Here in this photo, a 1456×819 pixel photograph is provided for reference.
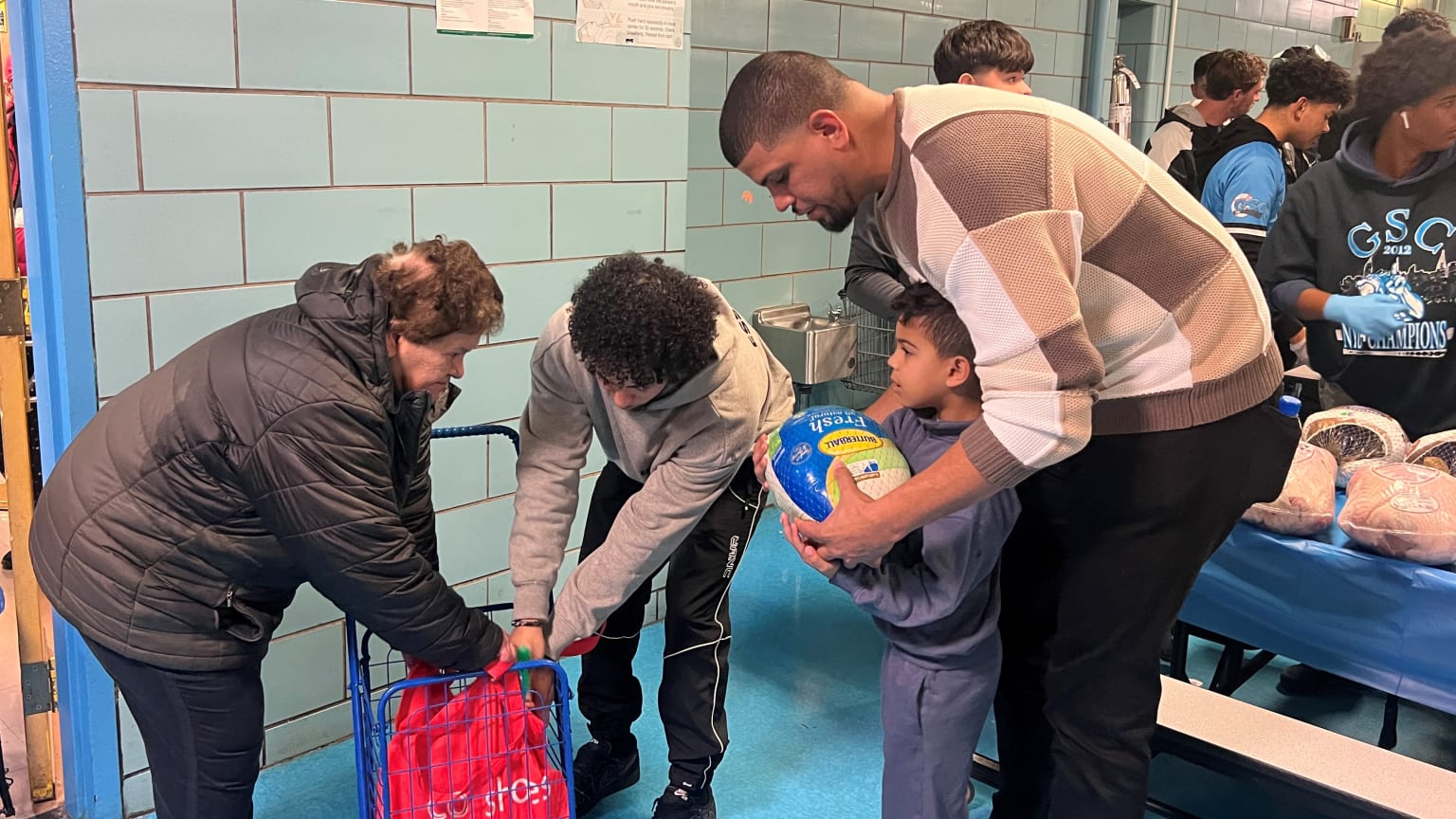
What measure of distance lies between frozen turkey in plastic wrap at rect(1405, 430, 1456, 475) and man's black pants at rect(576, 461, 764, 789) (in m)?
1.31

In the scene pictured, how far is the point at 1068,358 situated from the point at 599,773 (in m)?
1.48

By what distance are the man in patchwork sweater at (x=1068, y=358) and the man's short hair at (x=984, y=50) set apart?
1527 mm

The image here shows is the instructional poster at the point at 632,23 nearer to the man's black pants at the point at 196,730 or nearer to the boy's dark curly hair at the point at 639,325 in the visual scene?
the boy's dark curly hair at the point at 639,325

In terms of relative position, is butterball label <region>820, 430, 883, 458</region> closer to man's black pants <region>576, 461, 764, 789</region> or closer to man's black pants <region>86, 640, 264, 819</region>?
man's black pants <region>576, 461, 764, 789</region>

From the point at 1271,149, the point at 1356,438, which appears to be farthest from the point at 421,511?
the point at 1271,149

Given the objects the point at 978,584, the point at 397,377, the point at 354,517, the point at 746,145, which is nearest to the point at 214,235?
the point at 397,377

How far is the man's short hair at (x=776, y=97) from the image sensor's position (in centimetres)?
138

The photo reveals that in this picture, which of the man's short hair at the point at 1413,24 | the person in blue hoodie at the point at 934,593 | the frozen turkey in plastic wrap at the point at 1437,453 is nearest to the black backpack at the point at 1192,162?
the man's short hair at the point at 1413,24

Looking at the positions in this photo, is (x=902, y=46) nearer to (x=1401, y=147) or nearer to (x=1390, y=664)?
(x=1401, y=147)

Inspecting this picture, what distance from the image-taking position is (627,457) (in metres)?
2.09

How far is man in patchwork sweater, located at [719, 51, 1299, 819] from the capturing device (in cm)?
129

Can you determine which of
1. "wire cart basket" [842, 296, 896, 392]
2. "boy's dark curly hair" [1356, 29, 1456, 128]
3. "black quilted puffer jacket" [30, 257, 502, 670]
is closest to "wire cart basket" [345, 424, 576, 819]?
"black quilted puffer jacket" [30, 257, 502, 670]

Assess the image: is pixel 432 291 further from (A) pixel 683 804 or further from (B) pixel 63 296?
(A) pixel 683 804

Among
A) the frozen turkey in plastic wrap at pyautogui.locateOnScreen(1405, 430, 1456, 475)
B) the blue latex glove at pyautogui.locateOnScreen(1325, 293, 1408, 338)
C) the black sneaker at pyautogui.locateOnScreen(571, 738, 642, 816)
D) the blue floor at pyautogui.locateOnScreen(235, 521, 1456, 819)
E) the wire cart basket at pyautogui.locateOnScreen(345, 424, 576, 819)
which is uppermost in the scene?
the blue latex glove at pyautogui.locateOnScreen(1325, 293, 1408, 338)
